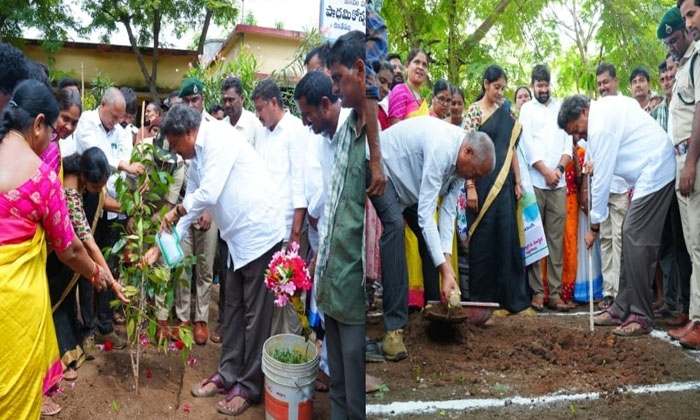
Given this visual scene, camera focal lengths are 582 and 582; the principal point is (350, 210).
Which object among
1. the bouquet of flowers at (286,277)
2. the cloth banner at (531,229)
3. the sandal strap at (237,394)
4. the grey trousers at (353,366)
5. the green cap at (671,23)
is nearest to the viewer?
the grey trousers at (353,366)

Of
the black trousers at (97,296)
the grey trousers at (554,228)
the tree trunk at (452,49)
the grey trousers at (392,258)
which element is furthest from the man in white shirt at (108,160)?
the tree trunk at (452,49)

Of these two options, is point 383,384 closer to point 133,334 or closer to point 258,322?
point 258,322

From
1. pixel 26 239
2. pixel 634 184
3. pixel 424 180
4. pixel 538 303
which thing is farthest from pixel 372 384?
pixel 634 184

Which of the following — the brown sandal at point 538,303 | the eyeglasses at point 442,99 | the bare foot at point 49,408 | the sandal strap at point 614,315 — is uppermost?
the eyeglasses at point 442,99

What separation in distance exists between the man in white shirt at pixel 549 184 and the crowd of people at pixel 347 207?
0.06ft

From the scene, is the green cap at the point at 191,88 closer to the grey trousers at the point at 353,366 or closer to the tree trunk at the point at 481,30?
the grey trousers at the point at 353,366

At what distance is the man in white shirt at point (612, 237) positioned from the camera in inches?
201

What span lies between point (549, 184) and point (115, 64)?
554 inches

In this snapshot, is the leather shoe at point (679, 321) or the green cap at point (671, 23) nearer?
the green cap at point (671, 23)

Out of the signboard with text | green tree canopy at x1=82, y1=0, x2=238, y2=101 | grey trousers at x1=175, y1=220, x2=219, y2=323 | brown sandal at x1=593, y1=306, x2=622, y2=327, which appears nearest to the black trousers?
grey trousers at x1=175, y1=220, x2=219, y2=323

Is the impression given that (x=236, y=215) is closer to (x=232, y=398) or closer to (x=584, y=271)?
(x=232, y=398)

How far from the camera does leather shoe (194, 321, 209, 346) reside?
4.60 m

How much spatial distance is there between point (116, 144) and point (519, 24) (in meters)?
7.98

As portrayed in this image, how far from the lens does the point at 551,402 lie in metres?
3.33
